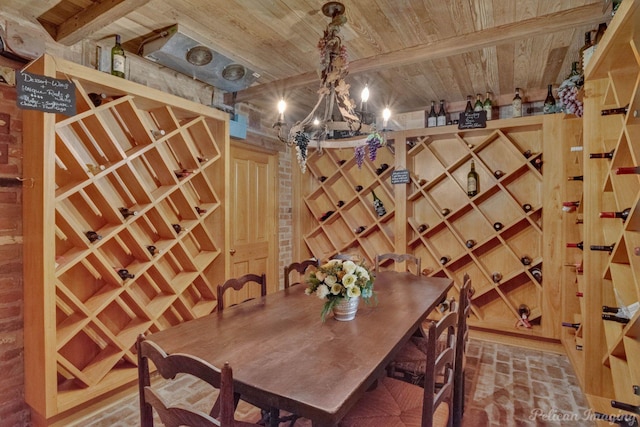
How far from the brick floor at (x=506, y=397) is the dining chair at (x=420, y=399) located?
67 cm

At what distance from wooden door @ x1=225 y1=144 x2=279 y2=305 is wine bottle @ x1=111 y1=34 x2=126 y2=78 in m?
1.22

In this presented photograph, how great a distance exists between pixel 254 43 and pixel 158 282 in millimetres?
1828

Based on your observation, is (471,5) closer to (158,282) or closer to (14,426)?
(158,282)

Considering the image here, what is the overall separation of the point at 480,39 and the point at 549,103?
4.82 feet

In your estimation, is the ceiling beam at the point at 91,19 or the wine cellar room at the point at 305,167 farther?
the wine cellar room at the point at 305,167

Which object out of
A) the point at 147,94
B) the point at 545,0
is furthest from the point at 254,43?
the point at 545,0

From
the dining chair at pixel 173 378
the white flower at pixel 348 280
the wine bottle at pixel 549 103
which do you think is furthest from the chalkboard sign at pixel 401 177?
the dining chair at pixel 173 378

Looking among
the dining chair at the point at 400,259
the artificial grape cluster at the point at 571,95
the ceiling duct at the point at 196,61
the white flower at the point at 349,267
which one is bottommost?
the dining chair at the point at 400,259

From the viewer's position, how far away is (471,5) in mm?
1831

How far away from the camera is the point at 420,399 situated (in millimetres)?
1490

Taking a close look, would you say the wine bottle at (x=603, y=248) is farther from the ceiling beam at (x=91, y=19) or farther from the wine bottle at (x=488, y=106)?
the ceiling beam at (x=91, y=19)

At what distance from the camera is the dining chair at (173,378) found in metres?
0.92

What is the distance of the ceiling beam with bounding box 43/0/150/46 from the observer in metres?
1.66

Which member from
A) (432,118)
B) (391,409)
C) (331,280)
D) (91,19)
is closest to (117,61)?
(91,19)
